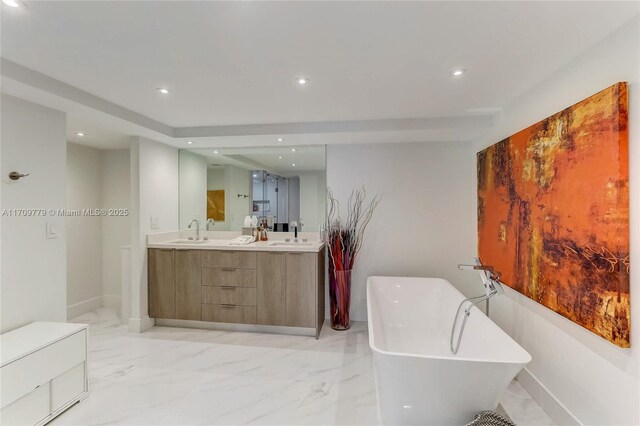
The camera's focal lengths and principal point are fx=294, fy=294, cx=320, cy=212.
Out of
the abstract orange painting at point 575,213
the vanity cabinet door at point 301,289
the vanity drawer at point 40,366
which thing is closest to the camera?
the abstract orange painting at point 575,213

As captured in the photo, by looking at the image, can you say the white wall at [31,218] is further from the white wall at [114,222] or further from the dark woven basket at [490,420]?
the dark woven basket at [490,420]

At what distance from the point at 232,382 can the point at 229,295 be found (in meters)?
1.09

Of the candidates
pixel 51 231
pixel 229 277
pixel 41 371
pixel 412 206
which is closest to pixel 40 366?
pixel 41 371

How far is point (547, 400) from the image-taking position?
1.99 m

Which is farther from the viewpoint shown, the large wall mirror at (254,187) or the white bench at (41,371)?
the large wall mirror at (254,187)

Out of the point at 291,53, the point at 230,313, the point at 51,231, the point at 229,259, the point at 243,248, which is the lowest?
the point at 230,313

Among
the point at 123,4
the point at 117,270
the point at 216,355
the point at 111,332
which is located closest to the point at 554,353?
the point at 216,355

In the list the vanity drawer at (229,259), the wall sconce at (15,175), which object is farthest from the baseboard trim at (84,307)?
the wall sconce at (15,175)

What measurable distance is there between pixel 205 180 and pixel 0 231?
2.19m

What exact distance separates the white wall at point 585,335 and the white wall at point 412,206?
1.05 metres

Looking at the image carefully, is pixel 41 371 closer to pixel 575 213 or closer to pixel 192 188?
pixel 192 188

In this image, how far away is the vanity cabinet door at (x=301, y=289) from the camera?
3131 millimetres

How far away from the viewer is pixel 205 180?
404 cm

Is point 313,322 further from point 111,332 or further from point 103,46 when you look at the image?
point 103,46
